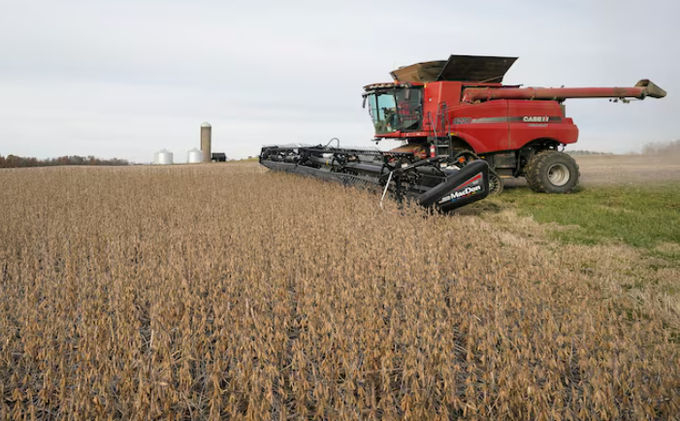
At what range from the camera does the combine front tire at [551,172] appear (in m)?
10.8

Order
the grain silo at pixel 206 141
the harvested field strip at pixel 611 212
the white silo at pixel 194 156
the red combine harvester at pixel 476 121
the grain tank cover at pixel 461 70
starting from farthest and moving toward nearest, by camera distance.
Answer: the grain silo at pixel 206 141 < the white silo at pixel 194 156 < the grain tank cover at pixel 461 70 < the red combine harvester at pixel 476 121 < the harvested field strip at pixel 611 212

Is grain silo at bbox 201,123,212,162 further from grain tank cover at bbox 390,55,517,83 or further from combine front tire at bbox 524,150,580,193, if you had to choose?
combine front tire at bbox 524,150,580,193

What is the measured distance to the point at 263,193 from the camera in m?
8.95

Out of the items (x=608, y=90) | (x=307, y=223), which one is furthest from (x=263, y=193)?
(x=608, y=90)

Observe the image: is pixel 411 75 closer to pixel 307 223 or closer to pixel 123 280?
pixel 307 223

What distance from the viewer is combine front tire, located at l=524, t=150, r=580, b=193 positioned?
35.3 feet

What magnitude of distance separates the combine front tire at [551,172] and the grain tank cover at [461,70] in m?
2.04

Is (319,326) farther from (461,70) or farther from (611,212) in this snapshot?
(461,70)

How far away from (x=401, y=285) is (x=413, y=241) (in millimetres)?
1363

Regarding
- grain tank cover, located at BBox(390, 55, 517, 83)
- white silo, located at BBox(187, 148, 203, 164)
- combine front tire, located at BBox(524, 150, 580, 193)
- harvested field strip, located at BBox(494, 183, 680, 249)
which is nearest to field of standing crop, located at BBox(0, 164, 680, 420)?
harvested field strip, located at BBox(494, 183, 680, 249)

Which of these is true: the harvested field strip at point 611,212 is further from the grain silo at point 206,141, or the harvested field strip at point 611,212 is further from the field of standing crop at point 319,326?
the grain silo at point 206,141

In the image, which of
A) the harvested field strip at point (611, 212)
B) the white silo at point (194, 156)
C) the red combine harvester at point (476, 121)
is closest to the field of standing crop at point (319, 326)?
the harvested field strip at point (611, 212)

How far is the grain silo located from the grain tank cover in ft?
59.8

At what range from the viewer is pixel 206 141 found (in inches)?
1101
